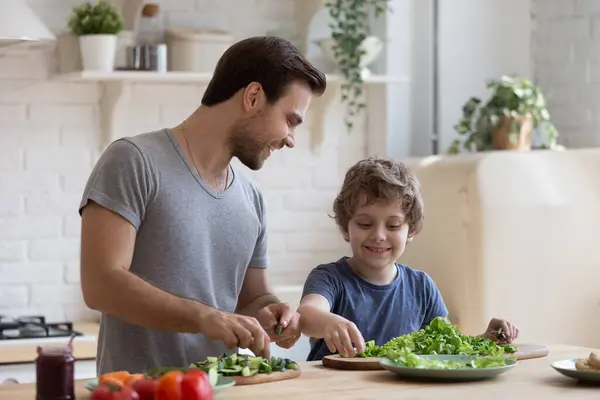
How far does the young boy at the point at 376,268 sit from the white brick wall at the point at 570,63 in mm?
1629

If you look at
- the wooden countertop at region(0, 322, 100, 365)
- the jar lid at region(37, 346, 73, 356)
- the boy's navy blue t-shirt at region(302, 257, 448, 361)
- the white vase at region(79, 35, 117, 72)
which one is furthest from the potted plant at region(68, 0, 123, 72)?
the jar lid at region(37, 346, 73, 356)

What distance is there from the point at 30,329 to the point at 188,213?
1357 mm

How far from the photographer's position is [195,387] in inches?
77.6

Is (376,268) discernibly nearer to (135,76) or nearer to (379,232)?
(379,232)

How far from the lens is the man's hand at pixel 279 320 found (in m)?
2.51

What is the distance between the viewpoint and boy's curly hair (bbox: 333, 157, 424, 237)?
3012 mm

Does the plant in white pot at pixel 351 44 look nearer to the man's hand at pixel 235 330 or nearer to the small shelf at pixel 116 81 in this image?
the small shelf at pixel 116 81

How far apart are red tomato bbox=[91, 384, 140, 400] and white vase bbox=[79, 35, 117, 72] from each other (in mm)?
2194

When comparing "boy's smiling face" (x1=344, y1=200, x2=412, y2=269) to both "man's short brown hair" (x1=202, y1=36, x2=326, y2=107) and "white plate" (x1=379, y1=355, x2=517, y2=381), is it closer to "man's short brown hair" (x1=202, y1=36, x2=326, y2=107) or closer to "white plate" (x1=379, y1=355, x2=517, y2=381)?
"man's short brown hair" (x1=202, y1=36, x2=326, y2=107)

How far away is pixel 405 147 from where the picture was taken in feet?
15.4

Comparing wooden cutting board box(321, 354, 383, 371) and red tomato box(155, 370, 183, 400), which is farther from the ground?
red tomato box(155, 370, 183, 400)

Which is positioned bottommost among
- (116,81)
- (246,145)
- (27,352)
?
(27,352)

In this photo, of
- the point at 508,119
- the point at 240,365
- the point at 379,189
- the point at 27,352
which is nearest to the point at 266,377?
the point at 240,365

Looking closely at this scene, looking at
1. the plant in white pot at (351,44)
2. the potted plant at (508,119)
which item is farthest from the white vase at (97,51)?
the potted plant at (508,119)
